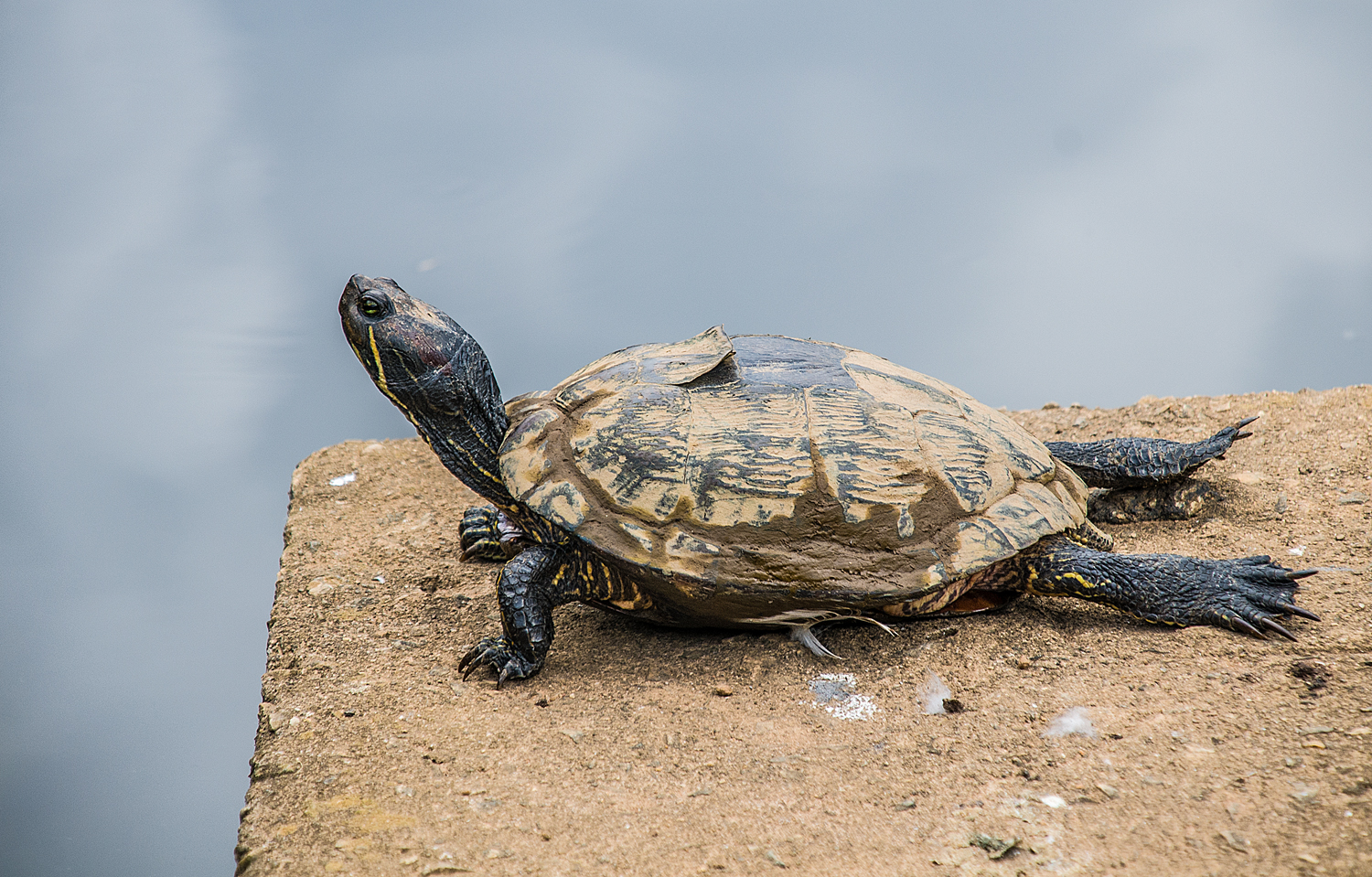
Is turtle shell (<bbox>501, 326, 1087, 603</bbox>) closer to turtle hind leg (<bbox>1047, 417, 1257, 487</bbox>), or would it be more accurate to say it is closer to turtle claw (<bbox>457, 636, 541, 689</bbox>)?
turtle claw (<bbox>457, 636, 541, 689</bbox>)

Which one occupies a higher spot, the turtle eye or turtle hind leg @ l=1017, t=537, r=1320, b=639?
the turtle eye

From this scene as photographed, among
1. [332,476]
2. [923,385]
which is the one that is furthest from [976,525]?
[332,476]

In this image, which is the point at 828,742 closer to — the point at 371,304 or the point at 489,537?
the point at 489,537

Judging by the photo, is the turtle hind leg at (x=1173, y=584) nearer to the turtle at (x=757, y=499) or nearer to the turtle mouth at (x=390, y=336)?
the turtle at (x=757, y=499)

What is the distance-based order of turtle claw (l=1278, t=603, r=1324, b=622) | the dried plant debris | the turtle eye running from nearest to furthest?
the dried plant debris
turtle claw (l=1278, t=603, r=1324, b=622)
the turtle eye

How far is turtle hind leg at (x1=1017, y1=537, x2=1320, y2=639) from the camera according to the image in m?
3.74

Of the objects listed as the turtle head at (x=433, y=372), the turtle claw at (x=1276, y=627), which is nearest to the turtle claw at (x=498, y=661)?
the turtle head at (x=433, y=372)

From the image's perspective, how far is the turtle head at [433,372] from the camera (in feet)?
13.8

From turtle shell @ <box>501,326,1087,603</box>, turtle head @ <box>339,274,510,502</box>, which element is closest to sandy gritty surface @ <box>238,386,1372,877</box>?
turtle shell @ <box>501,326,1087,603</box>

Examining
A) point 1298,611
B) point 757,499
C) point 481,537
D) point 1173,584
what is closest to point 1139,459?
point 1173,584

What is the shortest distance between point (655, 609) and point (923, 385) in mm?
1852

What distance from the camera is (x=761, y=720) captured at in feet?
11.7

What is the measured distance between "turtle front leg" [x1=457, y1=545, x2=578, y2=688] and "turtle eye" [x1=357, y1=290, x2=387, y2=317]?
142cm

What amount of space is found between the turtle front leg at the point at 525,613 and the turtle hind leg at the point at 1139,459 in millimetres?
3110
